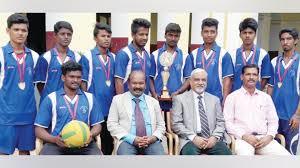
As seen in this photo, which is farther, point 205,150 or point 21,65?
point 205,150

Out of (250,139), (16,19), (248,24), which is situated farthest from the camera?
(250,139)

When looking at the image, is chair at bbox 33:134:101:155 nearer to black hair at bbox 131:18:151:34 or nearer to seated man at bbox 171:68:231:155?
seated man at bbox 171:68:231:155

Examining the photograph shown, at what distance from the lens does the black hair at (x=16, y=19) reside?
137 inches

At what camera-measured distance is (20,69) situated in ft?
11.6

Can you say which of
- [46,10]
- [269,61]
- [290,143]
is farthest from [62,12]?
[290,143]

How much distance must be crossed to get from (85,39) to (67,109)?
1.88 ft

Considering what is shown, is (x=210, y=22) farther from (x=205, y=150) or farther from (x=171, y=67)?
(x=205, y=150)

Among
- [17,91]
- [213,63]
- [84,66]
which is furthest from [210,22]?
[17,91]

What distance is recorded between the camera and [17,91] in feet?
11.7

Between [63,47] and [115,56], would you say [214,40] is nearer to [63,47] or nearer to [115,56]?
[115,56]

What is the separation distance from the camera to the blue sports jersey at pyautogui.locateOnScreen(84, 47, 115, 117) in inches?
143

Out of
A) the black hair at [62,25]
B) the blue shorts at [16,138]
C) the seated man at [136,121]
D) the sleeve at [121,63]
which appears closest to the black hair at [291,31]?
the seated man at [136,121]

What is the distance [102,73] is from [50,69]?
1.35ft

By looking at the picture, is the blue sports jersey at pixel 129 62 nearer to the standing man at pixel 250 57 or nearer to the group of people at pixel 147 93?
the group of people at pixel 147 93
